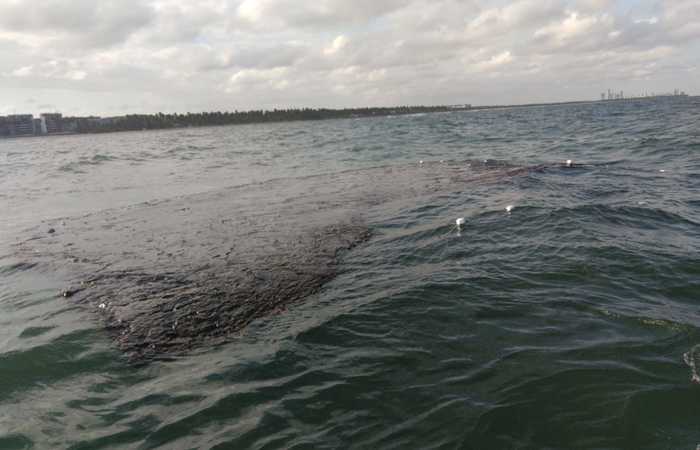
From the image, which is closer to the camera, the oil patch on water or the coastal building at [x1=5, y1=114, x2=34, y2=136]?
the oil patch on water

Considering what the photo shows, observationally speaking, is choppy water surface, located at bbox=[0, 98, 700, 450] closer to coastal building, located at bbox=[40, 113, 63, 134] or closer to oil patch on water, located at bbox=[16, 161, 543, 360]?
oil patch on water, located at bbox=[16, 161, 543, 360]

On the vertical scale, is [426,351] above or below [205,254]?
below

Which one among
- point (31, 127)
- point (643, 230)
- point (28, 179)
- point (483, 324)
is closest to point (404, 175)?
point (643, 230)

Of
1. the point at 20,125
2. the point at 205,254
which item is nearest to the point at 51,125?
the point at 20,125

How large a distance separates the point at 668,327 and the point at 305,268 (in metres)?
5.06

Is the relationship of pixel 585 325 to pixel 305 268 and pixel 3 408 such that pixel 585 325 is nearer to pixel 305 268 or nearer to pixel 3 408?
pixel 305 268

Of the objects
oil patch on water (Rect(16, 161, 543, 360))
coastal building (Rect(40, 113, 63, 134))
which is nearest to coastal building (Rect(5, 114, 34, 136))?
coastal building (Rect(40, 113, 63, 134))

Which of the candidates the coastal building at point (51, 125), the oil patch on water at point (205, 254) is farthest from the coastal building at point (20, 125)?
the oil patch on water at point (205, 254)

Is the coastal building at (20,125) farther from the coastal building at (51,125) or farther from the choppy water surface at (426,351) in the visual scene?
the choppy water surface at (426,351)

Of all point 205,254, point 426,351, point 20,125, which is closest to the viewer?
point 426,351

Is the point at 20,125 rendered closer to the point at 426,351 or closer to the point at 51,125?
the point at 51,125

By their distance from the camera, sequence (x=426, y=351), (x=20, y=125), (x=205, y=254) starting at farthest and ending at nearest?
(x=20, y=125)
(x=205, y=254)
(x=426, y=351)

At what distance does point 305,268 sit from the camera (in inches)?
308

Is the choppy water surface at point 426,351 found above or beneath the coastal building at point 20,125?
beneath
